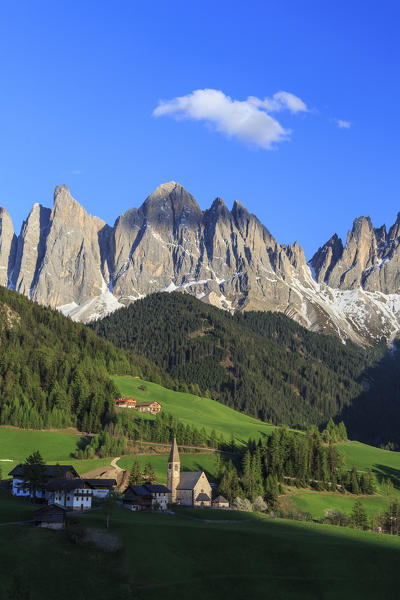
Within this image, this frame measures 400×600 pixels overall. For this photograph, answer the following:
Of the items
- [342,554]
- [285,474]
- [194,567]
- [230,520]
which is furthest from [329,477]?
[194,567]

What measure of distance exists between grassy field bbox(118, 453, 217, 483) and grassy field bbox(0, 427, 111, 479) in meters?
4.88

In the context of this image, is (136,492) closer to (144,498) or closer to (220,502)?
(144,498)

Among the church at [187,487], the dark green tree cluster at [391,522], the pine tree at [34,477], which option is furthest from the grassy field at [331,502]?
the pine tree at [34,477]

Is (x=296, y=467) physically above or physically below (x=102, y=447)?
below

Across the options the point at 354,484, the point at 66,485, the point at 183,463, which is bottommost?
the point at 66,485

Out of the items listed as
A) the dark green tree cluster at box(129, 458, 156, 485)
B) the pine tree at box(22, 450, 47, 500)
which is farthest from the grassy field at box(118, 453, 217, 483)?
the pine tree at box(22, 450, 47, 500)

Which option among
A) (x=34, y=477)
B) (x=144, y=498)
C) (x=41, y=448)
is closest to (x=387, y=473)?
(x=41, y=448)

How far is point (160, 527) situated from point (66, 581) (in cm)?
1996

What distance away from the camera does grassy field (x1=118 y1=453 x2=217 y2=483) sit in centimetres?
15050

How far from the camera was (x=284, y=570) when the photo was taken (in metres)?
78.6

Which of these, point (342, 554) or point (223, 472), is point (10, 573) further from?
point (223, 472)

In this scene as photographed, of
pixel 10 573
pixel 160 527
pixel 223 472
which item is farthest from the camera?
pixel 223 472

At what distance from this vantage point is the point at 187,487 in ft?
422

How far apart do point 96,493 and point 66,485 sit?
15274mm
